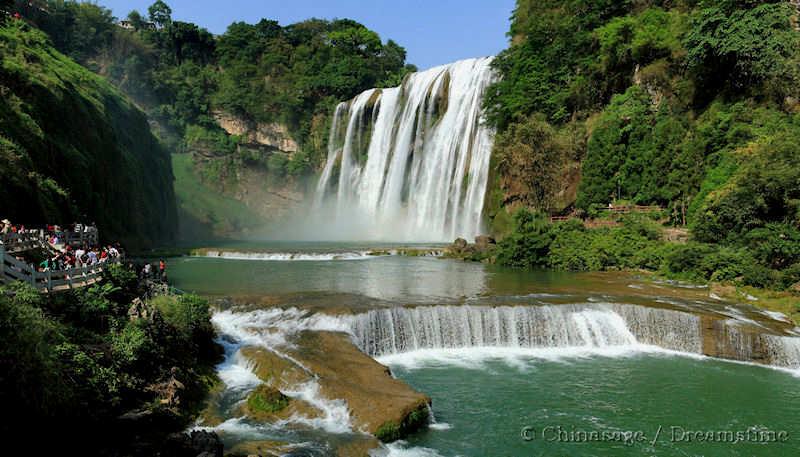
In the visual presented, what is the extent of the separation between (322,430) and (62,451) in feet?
13.9

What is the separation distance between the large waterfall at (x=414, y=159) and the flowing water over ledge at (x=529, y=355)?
21537 mm

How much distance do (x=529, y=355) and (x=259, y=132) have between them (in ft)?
202

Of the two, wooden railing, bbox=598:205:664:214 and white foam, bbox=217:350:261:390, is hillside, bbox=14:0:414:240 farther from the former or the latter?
white foam, bbox=217:350:261:390

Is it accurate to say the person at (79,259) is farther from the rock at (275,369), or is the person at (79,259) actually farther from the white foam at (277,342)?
the rock at (275,369)

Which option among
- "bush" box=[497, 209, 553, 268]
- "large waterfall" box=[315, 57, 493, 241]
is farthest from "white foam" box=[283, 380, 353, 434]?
"large waterfall" box=[315, 57, 493, 241]

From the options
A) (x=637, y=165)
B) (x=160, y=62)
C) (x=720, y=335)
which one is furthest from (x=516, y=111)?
(x=160, y=62)

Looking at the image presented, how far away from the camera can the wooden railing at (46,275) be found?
11031mm

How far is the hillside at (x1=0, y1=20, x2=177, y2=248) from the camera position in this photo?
836 inches

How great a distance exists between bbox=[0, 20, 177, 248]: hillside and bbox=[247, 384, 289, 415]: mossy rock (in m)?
13.8


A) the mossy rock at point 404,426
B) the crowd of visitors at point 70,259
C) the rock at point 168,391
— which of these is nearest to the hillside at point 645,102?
the mossy rock at point 404,426

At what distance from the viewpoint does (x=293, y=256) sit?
33.7 m

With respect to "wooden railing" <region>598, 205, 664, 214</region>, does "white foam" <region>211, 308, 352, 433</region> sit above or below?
below

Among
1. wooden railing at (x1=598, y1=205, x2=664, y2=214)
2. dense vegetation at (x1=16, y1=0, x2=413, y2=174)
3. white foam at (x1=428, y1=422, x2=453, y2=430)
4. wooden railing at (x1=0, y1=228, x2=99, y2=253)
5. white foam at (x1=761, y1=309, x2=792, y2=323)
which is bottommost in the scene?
white foam at (x1=428, y1=422, x2=453, y2=430)

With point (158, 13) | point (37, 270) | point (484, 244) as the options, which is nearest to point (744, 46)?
point (484, 244)
